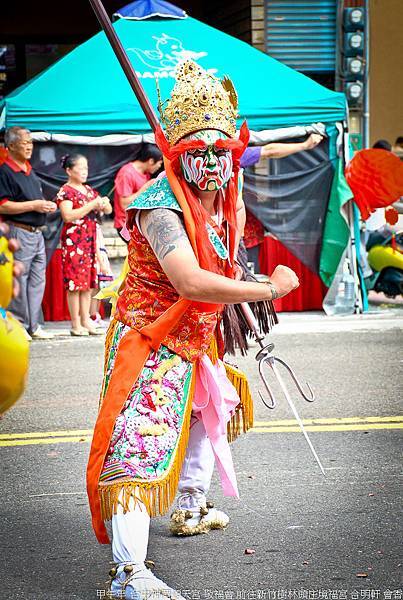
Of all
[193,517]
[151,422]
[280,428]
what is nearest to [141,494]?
[151,422]

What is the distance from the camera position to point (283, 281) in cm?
393

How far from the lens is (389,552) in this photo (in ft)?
14.2

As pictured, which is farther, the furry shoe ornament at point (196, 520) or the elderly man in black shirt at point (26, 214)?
Result: the elderly man in black shirt at point (26, 214)

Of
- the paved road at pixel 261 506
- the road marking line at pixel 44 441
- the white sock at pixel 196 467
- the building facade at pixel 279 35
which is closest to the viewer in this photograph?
the paved road at pixel 261 506

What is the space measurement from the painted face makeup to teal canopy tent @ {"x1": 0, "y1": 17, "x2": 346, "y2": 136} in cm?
702

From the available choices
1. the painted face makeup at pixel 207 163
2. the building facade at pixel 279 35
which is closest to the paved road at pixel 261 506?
the painted face makeup at pixel 207 163

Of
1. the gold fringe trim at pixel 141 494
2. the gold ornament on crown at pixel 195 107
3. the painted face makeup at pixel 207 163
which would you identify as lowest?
the gold fringe trim at pixel 141 494

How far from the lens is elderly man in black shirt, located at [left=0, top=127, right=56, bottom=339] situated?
9914 millimetres

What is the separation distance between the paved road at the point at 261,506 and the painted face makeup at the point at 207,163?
4.81 ft

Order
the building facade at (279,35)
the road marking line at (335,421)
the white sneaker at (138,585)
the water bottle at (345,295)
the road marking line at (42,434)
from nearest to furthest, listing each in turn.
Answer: the white sneaker at (138,585)
the road marking line at (42,434)
the road marking line at (335,421)
the water bottle at (345,295)
the building facade at (279,35)

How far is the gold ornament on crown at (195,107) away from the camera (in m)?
3.97

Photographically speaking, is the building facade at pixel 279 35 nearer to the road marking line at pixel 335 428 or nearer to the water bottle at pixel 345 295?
the water bottle at pixel 345 295

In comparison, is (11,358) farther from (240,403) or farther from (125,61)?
(125,61)

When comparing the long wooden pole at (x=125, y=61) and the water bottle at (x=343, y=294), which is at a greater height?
the long wooden pole at (x=125, y=61)
